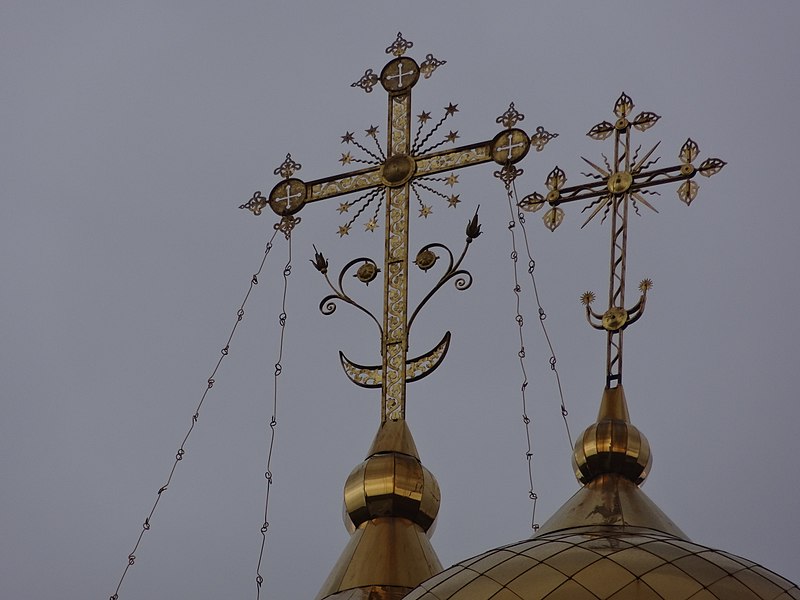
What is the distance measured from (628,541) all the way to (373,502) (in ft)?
7.12

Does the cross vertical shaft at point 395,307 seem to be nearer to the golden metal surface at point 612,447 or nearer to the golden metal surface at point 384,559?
the golden metal surface at point 384,559

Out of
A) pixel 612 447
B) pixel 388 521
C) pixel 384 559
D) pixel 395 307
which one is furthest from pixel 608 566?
pixel 395 307

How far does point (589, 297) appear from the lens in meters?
15.6

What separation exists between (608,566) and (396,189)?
355 cm

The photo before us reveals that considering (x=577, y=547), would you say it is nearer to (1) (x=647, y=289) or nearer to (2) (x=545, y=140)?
(1) (x=647, y=289)

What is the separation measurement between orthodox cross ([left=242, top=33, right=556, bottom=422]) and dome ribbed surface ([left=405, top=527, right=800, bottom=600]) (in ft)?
5.95

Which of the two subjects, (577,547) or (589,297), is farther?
(589,297)

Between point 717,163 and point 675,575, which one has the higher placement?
point 717,163

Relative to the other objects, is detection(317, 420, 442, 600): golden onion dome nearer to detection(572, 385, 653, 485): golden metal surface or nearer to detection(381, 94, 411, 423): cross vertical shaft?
detection(381, 94, 411, 423): cross vertical shaft

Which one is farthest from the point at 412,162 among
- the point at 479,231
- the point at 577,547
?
the point at 577,547

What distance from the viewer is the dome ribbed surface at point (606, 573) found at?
13727mm

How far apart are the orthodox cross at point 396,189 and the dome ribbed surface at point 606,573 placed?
181 centimetres

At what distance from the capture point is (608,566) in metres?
13.9

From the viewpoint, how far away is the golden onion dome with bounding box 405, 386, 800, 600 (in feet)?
45.1
